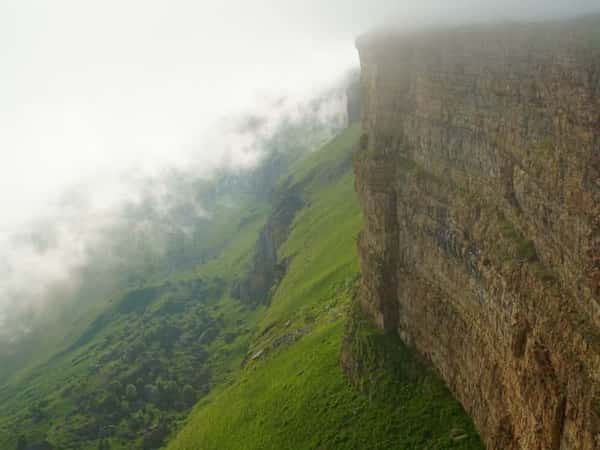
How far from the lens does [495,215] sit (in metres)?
32.2

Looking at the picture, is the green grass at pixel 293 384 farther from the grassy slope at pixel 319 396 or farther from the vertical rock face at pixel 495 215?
the vertical rock face at pixel 495 215

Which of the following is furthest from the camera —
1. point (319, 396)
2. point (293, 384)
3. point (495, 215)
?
point (293, 384)

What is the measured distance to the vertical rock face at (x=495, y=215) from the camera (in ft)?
76.2

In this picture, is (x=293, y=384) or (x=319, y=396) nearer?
(x=319, y=396)

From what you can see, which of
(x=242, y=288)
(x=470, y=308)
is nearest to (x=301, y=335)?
(x=470, y=308)

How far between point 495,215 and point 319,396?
31885 mm

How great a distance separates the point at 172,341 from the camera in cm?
19938

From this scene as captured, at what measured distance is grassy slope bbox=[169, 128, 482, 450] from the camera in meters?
44.1

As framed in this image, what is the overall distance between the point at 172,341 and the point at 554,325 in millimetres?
185817

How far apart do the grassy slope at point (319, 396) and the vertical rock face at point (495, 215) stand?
11.6 feet

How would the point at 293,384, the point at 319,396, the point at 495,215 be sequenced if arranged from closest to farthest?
the point at 495,215 < the point at 319,396 < the point at 293,384

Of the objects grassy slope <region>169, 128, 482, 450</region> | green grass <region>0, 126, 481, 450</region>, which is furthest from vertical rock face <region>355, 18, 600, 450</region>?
green grass <region>0, 126, 481, 450</region>

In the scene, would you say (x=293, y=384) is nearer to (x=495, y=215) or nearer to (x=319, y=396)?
(x=319, y=396)

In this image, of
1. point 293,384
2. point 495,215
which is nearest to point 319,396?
point 293,384
